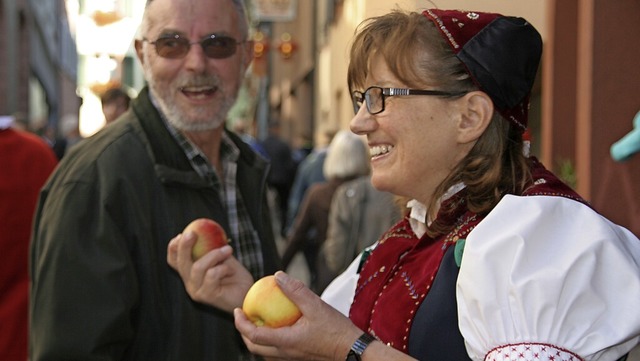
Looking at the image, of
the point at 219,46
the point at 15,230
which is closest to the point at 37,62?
the point at 15,230

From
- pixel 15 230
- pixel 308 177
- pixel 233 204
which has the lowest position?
pixel 308 177

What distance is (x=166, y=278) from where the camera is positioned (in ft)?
9.04

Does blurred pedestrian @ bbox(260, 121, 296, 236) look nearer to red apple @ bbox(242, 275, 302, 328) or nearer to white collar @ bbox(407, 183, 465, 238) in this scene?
white collar @ bbox(407, 183, 465, 238)

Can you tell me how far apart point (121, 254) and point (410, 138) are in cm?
98

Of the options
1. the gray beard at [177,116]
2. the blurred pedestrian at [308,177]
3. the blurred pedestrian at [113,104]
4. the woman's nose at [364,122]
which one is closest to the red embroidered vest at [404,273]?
the woman's nose at [364,122]

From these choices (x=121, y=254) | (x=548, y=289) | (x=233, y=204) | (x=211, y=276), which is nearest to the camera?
(x=548, y=289)

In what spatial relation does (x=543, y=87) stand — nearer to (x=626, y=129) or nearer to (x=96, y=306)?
(x=626, y=129)

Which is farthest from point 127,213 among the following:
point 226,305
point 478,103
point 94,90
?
point 94,90

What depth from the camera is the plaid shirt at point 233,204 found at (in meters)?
3.09

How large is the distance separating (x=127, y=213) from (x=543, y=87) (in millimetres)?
3557

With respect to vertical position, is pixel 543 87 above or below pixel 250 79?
above

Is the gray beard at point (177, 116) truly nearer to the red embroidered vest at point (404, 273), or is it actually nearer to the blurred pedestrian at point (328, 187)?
the red embroidered vest at point (404, 273)

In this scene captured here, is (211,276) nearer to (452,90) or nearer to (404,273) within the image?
(404,273)

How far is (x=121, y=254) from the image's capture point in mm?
2627
